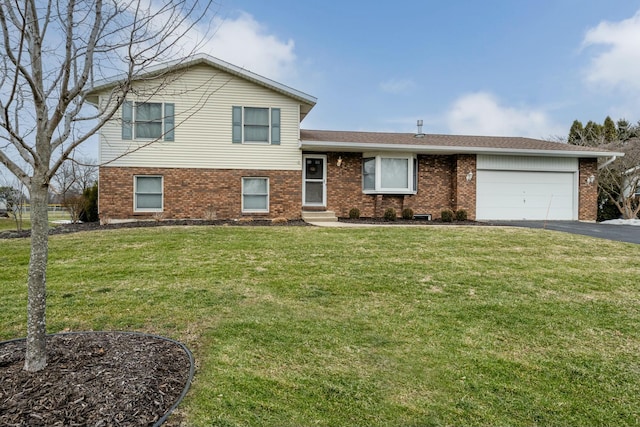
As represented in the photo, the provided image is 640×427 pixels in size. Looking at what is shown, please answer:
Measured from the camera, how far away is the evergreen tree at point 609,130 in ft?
78.7

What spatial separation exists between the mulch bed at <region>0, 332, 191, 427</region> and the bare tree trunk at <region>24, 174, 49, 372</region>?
120 mm

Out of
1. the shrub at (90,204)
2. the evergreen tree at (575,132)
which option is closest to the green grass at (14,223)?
the shrub at (90,204)

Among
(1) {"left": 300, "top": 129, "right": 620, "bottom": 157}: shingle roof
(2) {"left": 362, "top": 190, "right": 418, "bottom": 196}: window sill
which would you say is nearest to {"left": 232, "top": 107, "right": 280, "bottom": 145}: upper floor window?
(1) {"left": 300, "top": 129, "right": 620, "bottom": 157}: shingle roof

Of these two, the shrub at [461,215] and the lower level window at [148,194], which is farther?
the shrub at [461,215]

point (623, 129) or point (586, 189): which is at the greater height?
point (623, 129)

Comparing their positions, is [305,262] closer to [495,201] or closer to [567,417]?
[567,417]

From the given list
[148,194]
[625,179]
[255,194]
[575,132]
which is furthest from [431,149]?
[575,132]

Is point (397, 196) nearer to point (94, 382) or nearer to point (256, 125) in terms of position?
point (256, 125)

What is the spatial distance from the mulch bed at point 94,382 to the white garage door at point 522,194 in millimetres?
14969

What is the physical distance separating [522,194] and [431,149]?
469cm

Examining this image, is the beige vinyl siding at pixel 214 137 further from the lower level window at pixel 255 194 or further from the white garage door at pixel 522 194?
the white garage door at pixel 522 194

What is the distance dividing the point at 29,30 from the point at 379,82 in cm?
1786

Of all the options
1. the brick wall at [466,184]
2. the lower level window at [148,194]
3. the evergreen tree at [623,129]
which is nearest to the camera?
the lower level window at [148,194]

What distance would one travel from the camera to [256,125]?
13.8 meters
